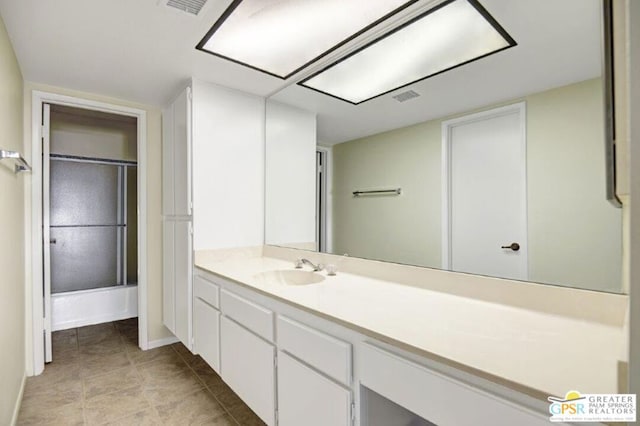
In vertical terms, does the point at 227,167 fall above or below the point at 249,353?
above

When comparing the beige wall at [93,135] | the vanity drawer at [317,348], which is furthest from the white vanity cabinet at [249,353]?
the beige wall at [93,135]

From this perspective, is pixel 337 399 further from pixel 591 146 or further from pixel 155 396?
pixel 155 396

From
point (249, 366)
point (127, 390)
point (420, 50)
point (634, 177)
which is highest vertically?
point (420, 50)

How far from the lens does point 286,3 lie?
1497 mm

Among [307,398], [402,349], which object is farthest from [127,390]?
[402,349]

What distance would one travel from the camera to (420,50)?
5.35 ft

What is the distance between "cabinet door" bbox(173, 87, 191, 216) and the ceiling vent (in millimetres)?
876

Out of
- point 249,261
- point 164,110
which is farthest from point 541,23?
point 164,110

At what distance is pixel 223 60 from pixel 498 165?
1732 mm

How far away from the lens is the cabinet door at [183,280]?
234cm

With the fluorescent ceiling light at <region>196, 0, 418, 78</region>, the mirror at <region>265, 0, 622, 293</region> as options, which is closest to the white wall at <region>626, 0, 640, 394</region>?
the mirror at <region>265, 0, 622, 293</region>

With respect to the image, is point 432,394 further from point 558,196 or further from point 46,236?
point 46,236

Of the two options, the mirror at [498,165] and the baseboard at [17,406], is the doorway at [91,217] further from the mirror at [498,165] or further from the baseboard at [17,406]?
the mirror at [498,165]

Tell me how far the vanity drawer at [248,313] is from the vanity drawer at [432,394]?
1.94ft
